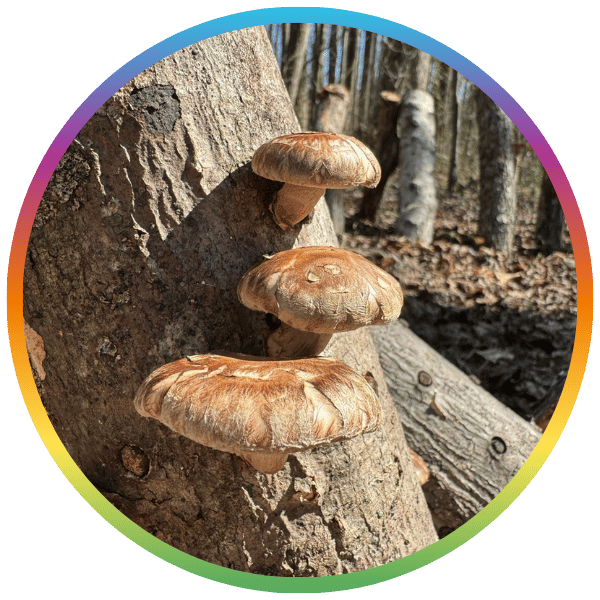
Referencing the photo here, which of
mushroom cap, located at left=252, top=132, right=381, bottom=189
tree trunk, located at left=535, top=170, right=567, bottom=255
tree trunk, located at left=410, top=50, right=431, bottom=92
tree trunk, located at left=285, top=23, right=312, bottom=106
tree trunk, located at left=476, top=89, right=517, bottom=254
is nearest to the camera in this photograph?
mushroom cap, located at left=252, top=132, right=381, bottom=189

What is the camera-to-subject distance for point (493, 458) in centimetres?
399

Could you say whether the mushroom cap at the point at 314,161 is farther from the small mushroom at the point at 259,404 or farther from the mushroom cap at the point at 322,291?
the small mushroom at the point at 259,404

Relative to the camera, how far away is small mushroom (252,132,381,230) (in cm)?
202

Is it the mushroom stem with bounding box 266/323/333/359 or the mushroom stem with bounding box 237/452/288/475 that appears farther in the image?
the mushroom stem with bounding box 266/323/333/359

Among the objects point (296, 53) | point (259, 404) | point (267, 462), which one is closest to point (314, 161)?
point (259, 404)

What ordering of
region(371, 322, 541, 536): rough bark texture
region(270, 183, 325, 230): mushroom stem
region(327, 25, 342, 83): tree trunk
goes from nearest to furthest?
region(270, 183, 325, 230): mushroom stem → region(371, 322, 541, 536): rough bark texture → region(327, 25, 342, 83): tree trunk

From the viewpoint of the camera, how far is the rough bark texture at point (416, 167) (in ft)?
31.4

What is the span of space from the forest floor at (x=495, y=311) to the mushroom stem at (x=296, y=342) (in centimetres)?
394

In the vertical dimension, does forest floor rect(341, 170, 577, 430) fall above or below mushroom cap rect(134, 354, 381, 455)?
above

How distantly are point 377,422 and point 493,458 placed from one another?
8.26ft

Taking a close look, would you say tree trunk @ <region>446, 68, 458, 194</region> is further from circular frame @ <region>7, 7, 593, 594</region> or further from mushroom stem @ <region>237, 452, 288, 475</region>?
mushroom stem @ <region>237, 452, 288, 475</region>

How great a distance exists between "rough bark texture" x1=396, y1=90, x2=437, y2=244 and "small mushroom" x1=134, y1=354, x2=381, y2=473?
8.10 metres

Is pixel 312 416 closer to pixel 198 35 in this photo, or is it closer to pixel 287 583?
pixel 287 583

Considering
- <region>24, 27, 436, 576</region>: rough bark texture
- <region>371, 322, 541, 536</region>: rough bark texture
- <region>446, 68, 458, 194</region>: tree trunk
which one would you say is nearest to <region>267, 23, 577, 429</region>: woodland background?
<region>446, 68, 458, 194</region>: tree trunk
